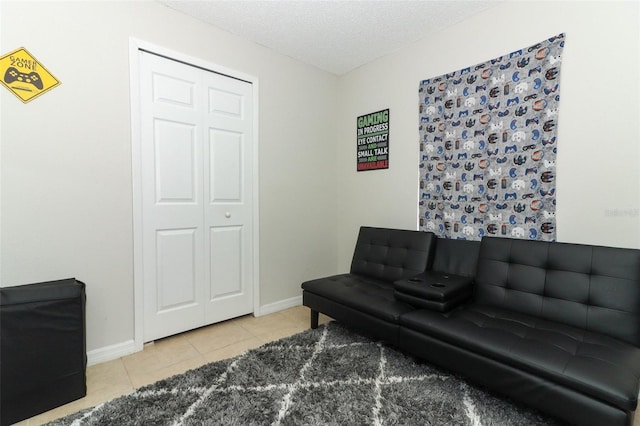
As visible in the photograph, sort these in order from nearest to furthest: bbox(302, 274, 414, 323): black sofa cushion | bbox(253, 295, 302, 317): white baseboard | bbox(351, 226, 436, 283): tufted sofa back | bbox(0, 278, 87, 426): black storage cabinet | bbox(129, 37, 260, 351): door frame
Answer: bbox(0, 278, 87, 426): black storage cabinet
bbox(302, 274, 414, 323): black sofa cushion
bbox(129, 37, 260, 351): door frame
bbox(351, 226, 436, 283): tufted sofa back
bbox(253, 295, 302, 317): white baseboard

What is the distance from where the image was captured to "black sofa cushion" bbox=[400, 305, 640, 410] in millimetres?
1176

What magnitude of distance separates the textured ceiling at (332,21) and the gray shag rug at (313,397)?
8.46ft

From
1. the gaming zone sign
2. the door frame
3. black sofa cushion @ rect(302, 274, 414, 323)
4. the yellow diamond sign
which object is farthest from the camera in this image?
the gaming zone sign

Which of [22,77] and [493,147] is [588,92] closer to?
[493,147]

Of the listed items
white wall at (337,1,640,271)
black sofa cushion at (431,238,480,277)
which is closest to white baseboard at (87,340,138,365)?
black sofa cushion at (431,238,480,277)

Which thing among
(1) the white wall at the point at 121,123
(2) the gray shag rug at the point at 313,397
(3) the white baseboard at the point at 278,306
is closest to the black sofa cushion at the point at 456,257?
(1) the white wall at the point at 121,123

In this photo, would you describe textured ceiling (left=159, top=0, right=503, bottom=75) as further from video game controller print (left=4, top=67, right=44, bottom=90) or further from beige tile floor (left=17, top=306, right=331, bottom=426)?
beige tile floor (left=17, top=306, right=331, bottom=426)

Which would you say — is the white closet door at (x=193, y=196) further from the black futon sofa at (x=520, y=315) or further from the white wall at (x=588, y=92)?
the white wall at (x=588, y=92)

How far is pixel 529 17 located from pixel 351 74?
67.0 inches

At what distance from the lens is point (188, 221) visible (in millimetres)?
2402

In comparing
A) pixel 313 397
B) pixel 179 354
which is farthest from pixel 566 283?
pixel 179 354

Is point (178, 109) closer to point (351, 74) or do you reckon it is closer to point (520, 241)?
point (351, 74)

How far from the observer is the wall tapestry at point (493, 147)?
6.57 feet

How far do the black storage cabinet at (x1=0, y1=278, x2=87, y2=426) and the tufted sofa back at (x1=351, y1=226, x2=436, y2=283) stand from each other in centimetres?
209
